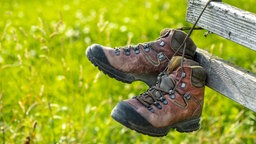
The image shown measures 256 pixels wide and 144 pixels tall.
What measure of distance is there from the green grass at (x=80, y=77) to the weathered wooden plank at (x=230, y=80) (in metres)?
1.03

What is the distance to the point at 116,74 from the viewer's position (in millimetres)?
3420

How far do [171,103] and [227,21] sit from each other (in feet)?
1.54

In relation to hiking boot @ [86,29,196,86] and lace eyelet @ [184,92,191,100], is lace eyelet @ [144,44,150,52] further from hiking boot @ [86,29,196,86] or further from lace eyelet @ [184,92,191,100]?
lace eyelet @ [184,92,191,100]

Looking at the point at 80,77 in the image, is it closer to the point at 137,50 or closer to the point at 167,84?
the point at 137,50

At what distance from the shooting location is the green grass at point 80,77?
479 cm

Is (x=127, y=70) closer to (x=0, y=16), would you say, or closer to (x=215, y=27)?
(x=215, y=27)

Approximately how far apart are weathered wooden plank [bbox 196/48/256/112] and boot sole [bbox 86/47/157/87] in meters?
0.27

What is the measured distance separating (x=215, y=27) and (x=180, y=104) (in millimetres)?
405

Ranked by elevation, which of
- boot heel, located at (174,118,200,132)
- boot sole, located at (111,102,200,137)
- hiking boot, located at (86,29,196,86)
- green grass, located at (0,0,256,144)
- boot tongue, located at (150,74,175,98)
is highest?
hiking boot, located at (86,29,196,86)

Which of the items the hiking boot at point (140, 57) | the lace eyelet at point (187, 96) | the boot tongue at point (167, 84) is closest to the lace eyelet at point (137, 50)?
the hiking boot at point (140, 57)

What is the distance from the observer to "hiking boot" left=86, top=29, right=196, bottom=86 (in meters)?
3.40

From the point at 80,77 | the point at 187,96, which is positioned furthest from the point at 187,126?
the point at 80,77

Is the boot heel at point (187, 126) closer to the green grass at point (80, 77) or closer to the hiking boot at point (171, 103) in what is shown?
the hiking boot at point (171, 103)

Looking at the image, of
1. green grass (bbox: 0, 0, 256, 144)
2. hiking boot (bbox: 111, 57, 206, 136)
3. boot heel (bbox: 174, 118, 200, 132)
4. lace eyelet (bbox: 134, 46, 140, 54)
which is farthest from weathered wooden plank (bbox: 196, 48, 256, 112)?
green grass (bbox: 0, 0, 256, 144)
